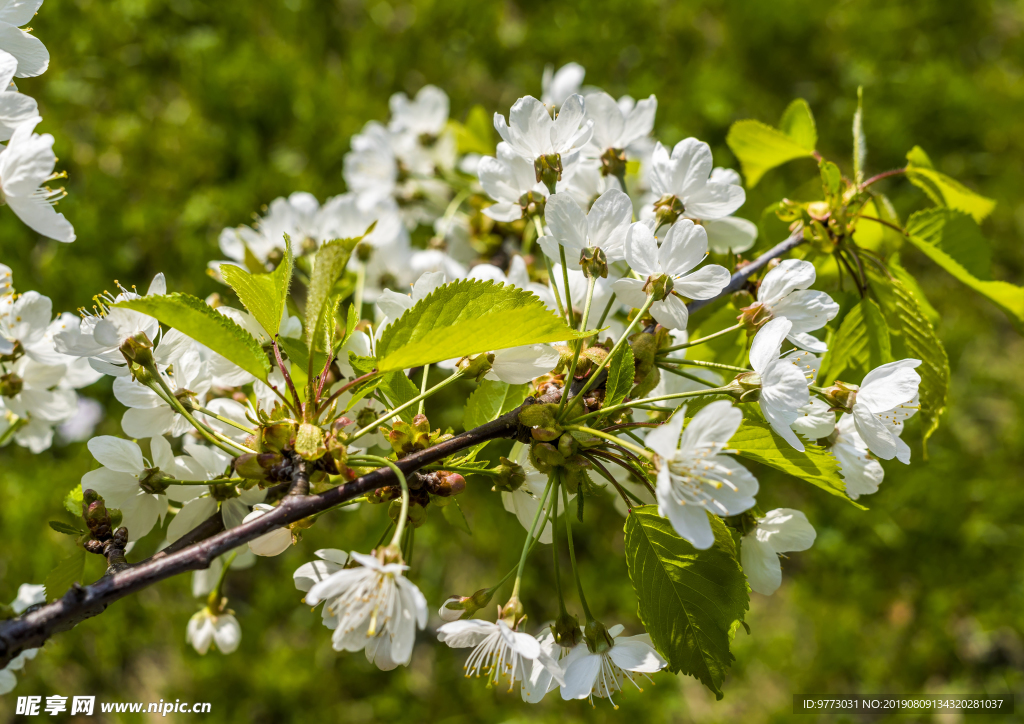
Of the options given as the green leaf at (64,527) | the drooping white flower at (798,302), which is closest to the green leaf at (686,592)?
the drooping white flower at (798,302)

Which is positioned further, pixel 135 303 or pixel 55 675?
pixel 55 675

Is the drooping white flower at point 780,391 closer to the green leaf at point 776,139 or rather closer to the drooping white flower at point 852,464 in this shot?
the drooping white flower at point 852,464

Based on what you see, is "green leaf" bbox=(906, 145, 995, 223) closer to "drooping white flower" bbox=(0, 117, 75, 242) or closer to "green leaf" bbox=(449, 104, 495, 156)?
"green leaf" bbox=(449, 104, 495, 156)

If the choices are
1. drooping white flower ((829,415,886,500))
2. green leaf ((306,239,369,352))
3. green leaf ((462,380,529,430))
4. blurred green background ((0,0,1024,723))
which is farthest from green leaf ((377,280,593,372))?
blurred green background ((0,0,1024,723))

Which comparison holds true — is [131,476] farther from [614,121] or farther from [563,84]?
[563,84]

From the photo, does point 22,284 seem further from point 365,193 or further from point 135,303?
point 135,303

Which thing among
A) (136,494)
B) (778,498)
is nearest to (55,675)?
(136,494)
